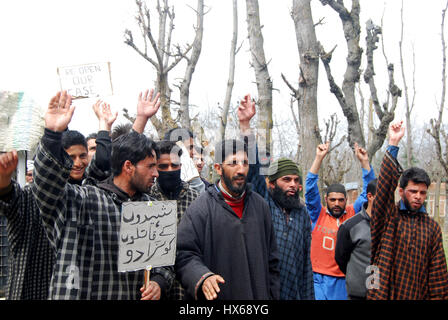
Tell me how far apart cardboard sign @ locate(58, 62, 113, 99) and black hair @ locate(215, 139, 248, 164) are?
1.20 metres

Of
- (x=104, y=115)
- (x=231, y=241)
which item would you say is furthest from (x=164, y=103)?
(x=231, y=241)

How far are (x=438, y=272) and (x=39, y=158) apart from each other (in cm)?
310

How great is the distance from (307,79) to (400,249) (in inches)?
134

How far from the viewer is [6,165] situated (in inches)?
96.1

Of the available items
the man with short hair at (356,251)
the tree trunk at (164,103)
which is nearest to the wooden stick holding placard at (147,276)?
the man with short hair at (356,251)

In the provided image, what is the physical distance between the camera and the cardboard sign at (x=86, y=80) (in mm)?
3908

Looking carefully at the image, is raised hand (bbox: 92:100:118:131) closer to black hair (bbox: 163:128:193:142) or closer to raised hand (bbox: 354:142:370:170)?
black hair (bbox: 163:128:193:142)

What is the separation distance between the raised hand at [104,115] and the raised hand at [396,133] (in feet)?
7.54

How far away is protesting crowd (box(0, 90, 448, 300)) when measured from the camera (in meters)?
2.58

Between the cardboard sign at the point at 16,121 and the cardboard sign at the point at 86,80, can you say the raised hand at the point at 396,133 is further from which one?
the cardboard sign at the point at 16,121

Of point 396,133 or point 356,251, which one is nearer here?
point 396,133

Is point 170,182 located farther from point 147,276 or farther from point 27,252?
point 27,252
